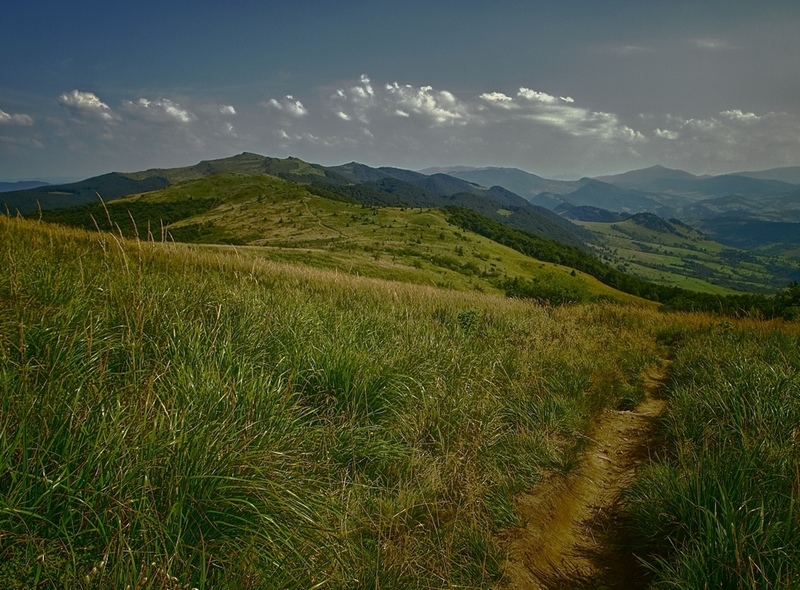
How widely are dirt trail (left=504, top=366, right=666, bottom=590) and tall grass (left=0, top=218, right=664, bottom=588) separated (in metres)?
0.21

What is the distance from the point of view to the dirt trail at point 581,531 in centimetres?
319

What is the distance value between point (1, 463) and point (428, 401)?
11.1 feet

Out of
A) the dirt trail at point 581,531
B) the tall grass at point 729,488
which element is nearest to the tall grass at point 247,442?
the dirt trail at point 581,531

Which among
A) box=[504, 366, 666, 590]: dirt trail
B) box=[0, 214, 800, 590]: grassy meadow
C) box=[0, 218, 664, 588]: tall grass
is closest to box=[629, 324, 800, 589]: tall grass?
box=[0, 214, 800, 590]: grassy meadow

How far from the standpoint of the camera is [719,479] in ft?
10.5

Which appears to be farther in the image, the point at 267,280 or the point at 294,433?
the point at 267,280

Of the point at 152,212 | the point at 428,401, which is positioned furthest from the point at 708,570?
the point at 152,212

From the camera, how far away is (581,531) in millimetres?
3803

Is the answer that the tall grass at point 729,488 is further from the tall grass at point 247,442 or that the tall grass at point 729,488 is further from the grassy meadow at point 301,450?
the tall grass at point 247,442

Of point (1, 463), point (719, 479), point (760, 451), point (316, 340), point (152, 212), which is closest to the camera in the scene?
point (1, 463)

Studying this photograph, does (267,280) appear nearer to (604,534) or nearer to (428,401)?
(428,401)

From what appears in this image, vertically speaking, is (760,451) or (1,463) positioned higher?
(1,463)

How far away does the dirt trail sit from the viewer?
10.5 feet

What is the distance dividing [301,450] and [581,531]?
8.60 feet
